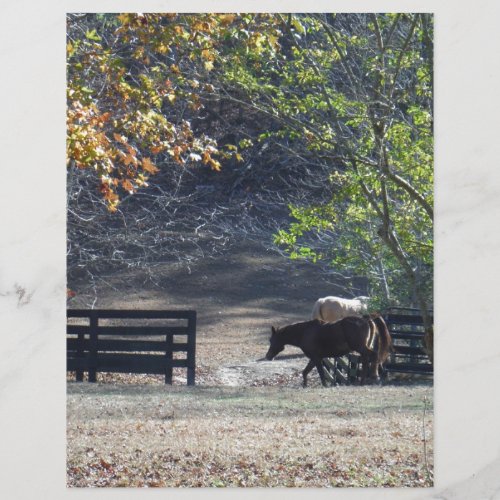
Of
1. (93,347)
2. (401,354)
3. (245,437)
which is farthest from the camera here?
(401,354)

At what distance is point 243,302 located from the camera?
17.2 ft

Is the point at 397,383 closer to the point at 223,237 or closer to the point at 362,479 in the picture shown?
the point at 362,479

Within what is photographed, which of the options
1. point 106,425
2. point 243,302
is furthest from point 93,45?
point 106,425

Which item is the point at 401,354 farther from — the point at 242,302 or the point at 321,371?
the point at 242,302

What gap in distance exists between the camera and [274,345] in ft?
17.0

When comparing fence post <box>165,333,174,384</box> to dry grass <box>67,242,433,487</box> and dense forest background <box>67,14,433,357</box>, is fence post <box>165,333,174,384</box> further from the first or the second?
dense forest background <box>67,14,433,357</box>

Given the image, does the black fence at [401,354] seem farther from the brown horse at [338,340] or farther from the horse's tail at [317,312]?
the horse's tail at [317,312]

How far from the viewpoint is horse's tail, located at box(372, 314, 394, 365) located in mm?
5348

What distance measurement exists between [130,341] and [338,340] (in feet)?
4.15

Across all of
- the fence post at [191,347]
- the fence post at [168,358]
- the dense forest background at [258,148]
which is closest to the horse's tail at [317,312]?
the dense forest background at [258,148]

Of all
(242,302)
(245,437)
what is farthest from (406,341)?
(245,437)

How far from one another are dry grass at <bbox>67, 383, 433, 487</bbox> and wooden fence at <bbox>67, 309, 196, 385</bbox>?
140 millimetres
